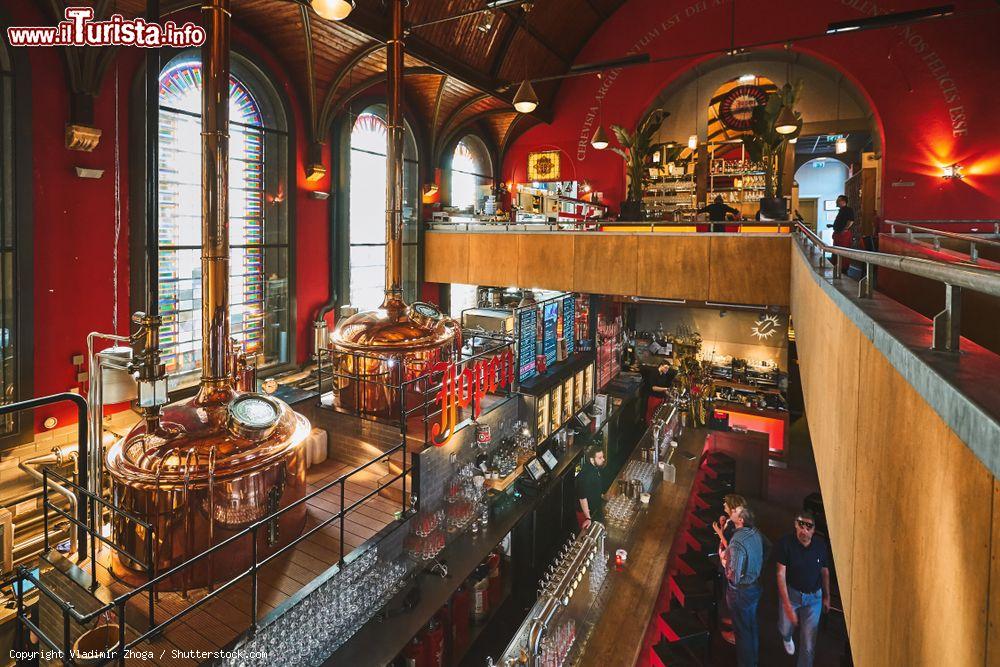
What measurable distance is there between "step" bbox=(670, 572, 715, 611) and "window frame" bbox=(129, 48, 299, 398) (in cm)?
655

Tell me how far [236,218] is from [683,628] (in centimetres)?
794

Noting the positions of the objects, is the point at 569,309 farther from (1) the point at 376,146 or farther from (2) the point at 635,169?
(1) the point at 376,146

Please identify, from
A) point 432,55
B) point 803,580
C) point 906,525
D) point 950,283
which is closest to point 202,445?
point 906,525

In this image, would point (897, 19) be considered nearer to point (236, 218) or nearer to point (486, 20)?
point (486, 20)

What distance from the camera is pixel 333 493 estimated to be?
6469 millimetres

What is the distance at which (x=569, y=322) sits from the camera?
11.4 m

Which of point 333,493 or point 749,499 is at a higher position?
point 333,493

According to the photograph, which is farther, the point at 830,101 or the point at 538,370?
the point at 830,101

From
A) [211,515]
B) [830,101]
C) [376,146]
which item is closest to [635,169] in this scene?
[376,146]

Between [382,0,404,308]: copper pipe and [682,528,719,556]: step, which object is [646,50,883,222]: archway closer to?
[682,528,719,556]: step

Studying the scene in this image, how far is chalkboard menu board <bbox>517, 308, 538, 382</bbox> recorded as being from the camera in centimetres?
920

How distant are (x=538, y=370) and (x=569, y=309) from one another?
1971 millimetres

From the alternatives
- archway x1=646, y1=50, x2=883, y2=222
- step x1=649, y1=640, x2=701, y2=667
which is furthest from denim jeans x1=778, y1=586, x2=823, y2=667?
archway x1=646, y1=50, x2=883, y2=222

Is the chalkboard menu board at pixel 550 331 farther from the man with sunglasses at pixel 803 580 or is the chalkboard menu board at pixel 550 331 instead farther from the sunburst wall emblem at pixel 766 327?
the sunburst wall emblem at pixel 766 327
